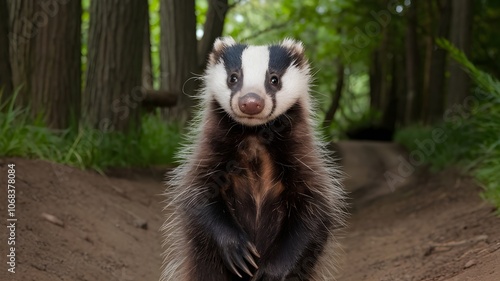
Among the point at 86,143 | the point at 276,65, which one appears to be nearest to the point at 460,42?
the point at 86,143

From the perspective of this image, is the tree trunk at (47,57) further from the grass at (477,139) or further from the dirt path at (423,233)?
the grass at (477,139)

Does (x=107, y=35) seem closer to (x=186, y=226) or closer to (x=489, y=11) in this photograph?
(x=186, y=226)

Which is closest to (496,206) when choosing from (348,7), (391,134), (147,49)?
(147,49)

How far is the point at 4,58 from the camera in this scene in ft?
22.1

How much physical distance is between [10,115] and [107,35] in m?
2.19

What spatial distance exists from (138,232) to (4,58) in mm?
1968

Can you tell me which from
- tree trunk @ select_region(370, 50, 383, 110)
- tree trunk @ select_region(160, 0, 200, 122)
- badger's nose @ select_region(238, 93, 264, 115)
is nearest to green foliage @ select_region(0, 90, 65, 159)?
badger's nose @ select_region(238, 93, 264, 115)

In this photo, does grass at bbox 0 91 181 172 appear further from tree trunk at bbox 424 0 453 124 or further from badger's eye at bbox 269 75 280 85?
tree trunk at bbox 424 0 453 124

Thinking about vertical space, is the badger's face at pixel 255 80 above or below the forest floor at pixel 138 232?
above

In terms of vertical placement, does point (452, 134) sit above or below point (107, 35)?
below

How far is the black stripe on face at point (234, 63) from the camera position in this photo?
4.35 meters

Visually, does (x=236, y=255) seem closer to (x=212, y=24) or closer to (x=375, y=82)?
(x=212, y=24)

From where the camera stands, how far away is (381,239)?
700cm

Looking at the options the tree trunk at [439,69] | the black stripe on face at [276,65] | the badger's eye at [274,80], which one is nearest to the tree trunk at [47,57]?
the black stripe on face at [276,65]
